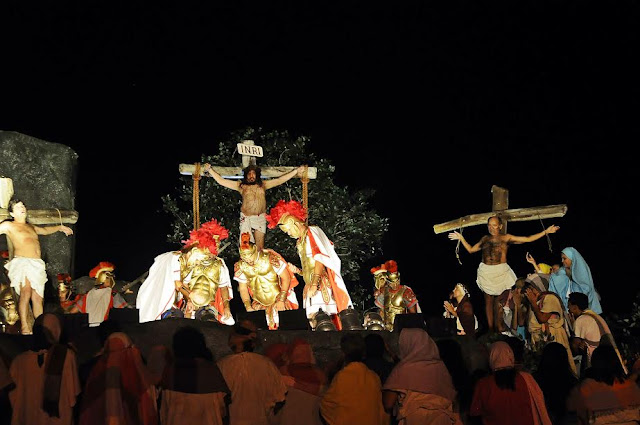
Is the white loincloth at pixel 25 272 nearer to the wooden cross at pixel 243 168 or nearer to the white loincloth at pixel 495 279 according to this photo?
the wooden cross at pixel 243 168

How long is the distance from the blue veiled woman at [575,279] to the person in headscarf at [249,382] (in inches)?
279

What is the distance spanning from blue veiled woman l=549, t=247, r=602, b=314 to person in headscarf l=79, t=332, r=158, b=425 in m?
7.72

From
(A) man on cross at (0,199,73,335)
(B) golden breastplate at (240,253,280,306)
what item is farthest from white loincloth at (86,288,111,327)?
(B) golden breastplate at (240,253,280,306)

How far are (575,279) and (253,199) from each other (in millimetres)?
4790

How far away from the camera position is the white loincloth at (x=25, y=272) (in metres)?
12.5

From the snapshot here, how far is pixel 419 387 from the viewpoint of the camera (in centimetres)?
708

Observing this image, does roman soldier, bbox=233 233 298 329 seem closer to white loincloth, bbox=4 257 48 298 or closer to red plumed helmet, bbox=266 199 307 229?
red plumed helmet, bbox=266 199 307 229

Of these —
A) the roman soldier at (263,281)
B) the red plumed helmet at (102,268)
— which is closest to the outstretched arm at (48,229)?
the red plumed helmet at (102,268)

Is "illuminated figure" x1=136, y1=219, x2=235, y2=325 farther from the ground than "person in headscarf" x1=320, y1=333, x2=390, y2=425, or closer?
farther from the ground

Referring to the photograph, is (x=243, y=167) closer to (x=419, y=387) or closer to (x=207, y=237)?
(x=207, y=237)

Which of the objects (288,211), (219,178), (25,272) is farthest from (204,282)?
(25,272)

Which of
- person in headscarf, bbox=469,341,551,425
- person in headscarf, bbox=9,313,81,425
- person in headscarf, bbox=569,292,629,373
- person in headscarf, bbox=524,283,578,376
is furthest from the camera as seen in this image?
person in headscarf, bbox=524,283,578,376

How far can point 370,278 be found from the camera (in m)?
29.6

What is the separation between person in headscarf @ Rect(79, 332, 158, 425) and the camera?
7.25 m
